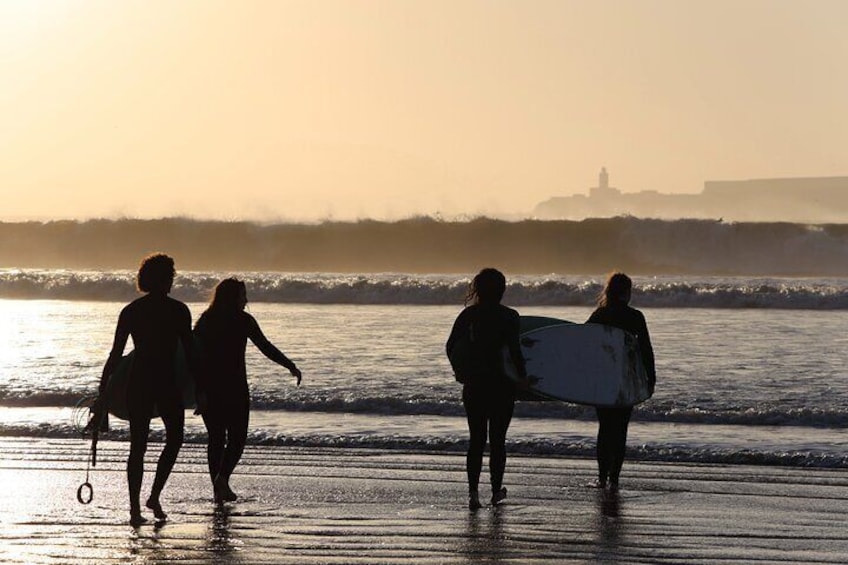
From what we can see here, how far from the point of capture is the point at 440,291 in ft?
117

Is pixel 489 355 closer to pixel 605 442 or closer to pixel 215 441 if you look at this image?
pixel 605 442

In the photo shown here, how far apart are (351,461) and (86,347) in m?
10.6

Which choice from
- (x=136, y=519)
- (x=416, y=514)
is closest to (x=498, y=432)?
(x=416, y=514)

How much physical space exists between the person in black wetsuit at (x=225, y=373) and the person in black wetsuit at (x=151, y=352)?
43 cm

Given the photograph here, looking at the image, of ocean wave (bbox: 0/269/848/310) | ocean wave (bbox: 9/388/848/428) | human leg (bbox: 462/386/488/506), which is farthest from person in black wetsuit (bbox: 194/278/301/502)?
ocean wave (bbox: 0/269/848/310)

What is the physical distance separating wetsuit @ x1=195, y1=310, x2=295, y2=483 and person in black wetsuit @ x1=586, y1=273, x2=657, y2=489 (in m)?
2.19

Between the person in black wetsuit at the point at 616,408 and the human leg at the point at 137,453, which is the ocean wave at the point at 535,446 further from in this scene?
the human leg at the point at 137,453

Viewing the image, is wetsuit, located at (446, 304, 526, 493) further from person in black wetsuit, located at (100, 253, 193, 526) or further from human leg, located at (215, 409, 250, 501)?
person in black wetsuit, located at (100, 253, 193, 526)

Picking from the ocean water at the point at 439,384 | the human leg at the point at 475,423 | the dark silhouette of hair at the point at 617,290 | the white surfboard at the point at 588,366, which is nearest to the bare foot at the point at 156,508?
the ocean water at the point at 439,384

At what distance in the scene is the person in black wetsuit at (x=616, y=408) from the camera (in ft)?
30.2

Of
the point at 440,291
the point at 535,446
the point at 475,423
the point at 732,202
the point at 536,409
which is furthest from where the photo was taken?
the point at 732,202

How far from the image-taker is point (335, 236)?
60250mm

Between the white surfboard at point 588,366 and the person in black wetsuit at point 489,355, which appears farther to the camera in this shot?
the white surfboard at point 588,366

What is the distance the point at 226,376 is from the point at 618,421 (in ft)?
8.50
